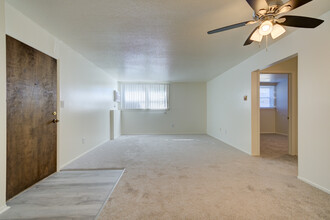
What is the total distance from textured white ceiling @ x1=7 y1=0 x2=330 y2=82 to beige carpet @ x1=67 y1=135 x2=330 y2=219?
7.33ft

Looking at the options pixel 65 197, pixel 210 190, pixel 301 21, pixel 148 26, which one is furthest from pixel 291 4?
pixel 65 197

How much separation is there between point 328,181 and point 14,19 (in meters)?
4.33

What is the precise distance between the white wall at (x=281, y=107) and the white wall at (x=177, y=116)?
11.6 feet

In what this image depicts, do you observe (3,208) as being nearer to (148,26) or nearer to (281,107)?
(148,26)

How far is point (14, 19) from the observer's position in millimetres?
1926

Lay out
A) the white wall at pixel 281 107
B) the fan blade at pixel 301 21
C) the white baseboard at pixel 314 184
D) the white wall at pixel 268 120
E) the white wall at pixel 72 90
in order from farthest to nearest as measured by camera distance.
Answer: the white wall at pixel 268 120
the white wall at pixel 281 107
the white wall at pixel 72 90
the white baseboard at pixel 314 184
the fan blade at pixel 301 21

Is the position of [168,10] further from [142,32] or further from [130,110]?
[130,110]

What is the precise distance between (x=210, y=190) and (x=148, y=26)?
7.85 feet

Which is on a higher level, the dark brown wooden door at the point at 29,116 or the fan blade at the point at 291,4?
the fan blade at the point at 291,4

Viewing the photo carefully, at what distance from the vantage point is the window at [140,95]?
680cm

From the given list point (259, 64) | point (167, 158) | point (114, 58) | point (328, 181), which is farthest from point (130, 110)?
point (328, 181)

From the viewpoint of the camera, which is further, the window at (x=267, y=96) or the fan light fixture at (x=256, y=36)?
the window at (x=267, y=96)

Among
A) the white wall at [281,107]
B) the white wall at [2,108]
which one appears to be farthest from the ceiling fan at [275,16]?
the white wall at [281,107]

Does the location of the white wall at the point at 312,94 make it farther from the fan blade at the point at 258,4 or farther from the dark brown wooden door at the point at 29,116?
the dark brown wooden door at the point at 29,116
